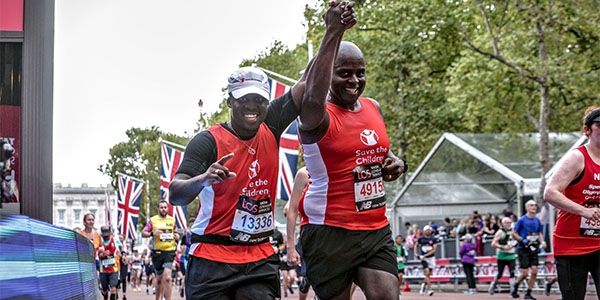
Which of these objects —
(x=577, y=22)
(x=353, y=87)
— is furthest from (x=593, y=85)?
(x=353, y=87)

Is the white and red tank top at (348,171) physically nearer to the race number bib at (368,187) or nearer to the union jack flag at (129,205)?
the race number bib at (368,187)

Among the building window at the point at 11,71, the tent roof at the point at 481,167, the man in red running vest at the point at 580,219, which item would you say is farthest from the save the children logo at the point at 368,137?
the tent roof at the point at 481,167

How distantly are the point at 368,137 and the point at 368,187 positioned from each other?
32cm

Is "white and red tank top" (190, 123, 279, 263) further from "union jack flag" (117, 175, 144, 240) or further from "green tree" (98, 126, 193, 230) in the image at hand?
"green tree" (98, 126, 193, 230)

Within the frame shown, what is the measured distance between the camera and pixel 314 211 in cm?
698

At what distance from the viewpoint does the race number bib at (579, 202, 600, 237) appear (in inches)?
314

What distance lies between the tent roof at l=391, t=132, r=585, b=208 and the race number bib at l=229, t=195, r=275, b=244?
74.3ft

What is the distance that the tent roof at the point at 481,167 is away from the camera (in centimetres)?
2978

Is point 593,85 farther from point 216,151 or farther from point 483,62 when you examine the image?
point 216,151

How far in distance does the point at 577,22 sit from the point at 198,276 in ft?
79.4

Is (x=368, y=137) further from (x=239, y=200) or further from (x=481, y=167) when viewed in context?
(x=481, y=167)

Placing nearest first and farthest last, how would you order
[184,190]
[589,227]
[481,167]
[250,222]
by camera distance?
[184,190]
[250,222]
[589,227]
[481,167]

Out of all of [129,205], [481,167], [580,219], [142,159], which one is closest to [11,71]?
[580,219]

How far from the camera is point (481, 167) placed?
99.8ft
